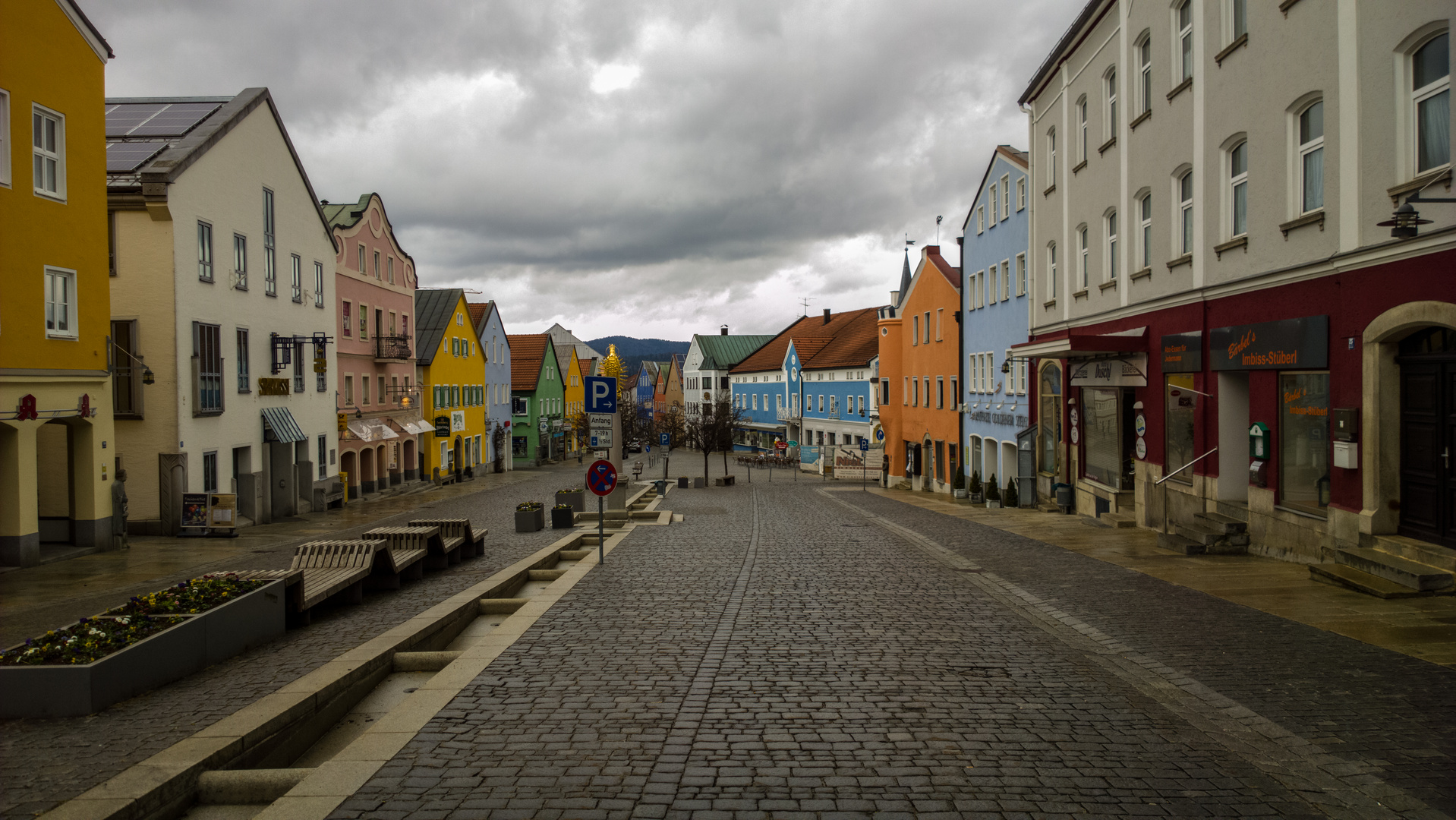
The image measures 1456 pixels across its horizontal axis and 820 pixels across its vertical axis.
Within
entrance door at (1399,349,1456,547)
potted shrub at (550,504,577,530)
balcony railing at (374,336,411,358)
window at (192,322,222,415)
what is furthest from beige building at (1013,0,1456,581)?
balcony railing at (374,336,411,358)

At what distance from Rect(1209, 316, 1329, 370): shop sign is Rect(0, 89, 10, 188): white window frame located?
21.0 m

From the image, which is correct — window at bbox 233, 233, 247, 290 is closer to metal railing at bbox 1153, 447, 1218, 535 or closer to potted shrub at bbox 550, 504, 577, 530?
potted shrub at bbox 550, 504, 577, 530

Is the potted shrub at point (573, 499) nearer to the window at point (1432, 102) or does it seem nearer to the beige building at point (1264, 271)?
the beige building at point (1264, 271)

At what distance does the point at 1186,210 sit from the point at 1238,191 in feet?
7.31

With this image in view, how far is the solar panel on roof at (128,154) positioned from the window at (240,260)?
2.91 m

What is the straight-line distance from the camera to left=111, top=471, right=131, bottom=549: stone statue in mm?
18906

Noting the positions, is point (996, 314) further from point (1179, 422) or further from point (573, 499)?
point (573, 499)

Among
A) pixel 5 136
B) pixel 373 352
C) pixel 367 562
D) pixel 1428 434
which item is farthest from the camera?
pixel 373 352

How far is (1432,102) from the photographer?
34.0 ft

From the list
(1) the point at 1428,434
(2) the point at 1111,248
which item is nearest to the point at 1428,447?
(1) the point at 1428,434

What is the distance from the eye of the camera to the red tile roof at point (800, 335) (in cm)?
8144

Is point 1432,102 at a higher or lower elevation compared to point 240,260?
lower

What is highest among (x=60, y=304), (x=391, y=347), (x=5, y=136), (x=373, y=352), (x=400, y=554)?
(x=5, y=136)

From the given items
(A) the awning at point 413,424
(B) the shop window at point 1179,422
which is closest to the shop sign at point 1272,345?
(B) the shop window at point 1179,422
